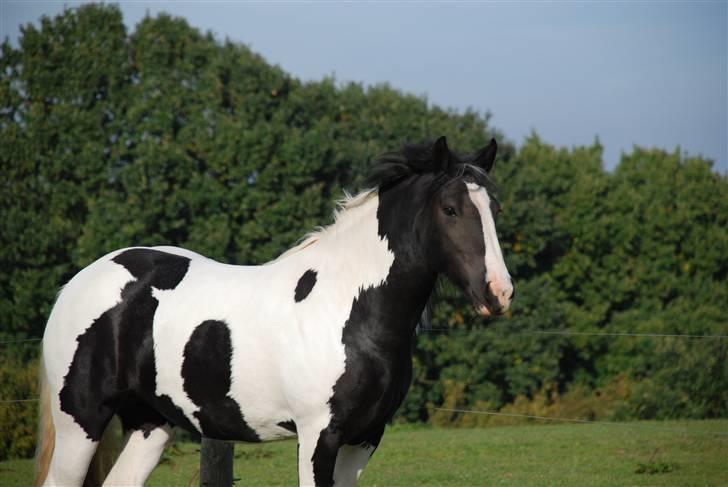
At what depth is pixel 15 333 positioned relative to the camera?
1527cm

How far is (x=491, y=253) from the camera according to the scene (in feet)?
13.5

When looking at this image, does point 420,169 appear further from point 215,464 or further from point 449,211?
point 215,464

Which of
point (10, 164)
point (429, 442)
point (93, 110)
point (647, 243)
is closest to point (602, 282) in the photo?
point (647, 243)

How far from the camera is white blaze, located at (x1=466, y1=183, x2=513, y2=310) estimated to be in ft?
13.2

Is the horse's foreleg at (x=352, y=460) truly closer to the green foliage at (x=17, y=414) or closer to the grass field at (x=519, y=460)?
the grass field at (x=519, y=460)

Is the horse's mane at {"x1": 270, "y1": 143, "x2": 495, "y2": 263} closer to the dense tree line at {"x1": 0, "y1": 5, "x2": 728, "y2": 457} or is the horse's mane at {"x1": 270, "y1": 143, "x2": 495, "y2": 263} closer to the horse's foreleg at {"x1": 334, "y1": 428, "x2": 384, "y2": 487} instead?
the horse's foreleg at {"x1": 334, "y1": 428, "x2": 384, "y2": 487}

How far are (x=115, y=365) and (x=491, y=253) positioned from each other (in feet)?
7.52

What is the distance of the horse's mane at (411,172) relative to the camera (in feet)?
14.2

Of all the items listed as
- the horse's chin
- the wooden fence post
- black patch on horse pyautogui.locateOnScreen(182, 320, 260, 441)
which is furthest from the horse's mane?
the wooden fence post

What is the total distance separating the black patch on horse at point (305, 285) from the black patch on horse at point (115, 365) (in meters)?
0.89

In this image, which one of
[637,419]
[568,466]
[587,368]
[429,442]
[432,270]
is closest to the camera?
[432,270]

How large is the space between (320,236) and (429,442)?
730 centimetres

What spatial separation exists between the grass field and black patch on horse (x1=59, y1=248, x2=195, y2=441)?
122 inches

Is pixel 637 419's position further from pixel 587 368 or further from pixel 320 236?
pixel 320 236
